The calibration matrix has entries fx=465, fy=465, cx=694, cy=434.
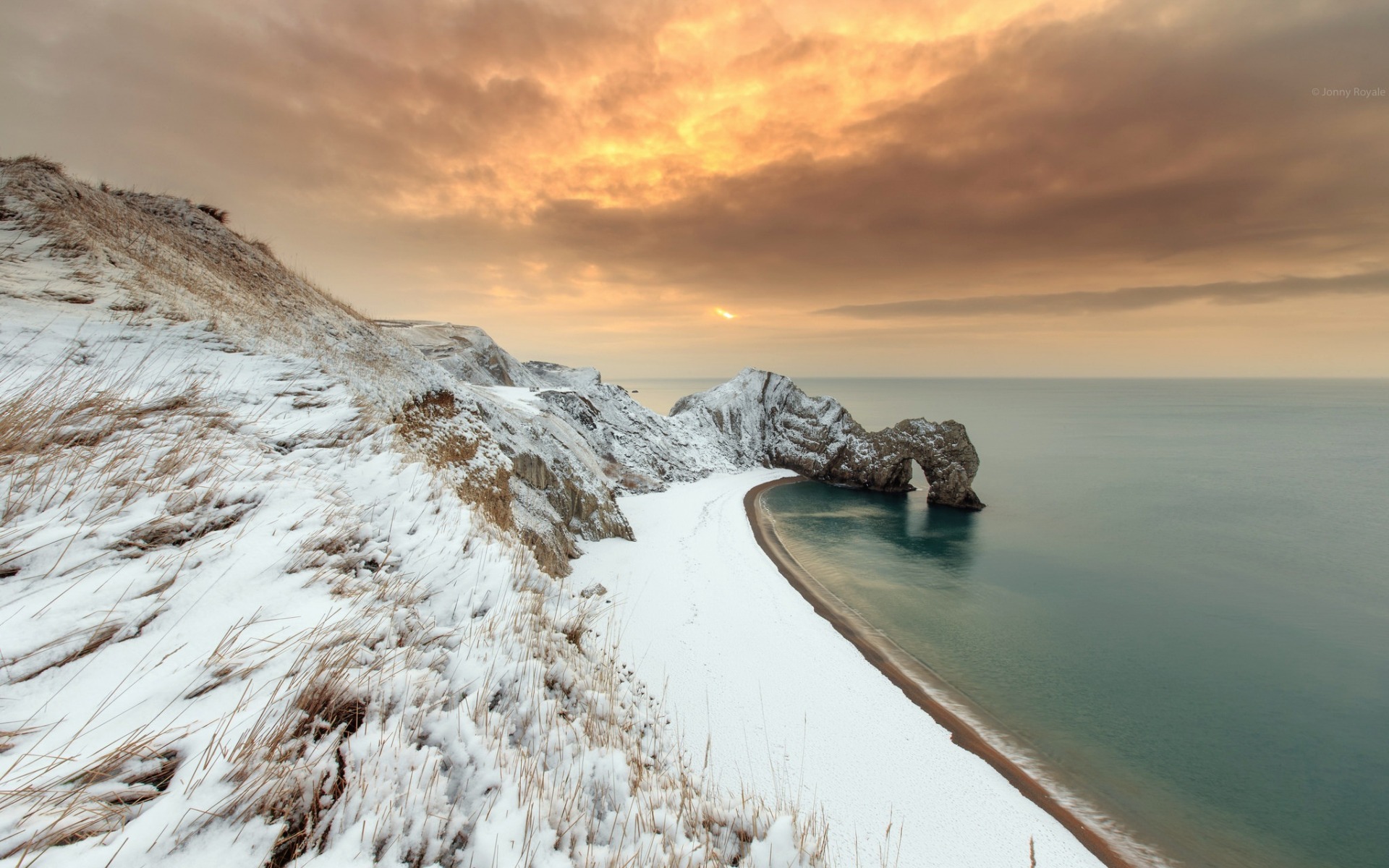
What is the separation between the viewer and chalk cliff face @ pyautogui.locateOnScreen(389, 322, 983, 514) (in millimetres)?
32906

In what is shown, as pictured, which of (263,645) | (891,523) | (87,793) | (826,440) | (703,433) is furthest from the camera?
(826,440)

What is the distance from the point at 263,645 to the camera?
3.37 meters

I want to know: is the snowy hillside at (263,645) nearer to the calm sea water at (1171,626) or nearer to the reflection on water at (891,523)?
the calm sea water at (1171,626)

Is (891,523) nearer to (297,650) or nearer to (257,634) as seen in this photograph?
(297,650)

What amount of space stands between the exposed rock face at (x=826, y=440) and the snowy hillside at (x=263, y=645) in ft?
139

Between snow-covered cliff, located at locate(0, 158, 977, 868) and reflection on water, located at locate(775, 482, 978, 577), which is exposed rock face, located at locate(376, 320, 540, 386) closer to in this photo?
snow-covered cliff, located at locate(0, 158, 977, 868)

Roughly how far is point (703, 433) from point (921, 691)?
38112 mm

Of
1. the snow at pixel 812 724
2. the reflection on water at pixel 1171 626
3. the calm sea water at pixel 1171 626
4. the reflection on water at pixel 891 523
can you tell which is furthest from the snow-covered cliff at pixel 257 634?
the reflection on water at pixel 891 523

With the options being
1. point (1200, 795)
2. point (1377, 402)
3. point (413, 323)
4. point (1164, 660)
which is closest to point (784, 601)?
point (1200, 795)

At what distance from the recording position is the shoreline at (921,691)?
10719 mm

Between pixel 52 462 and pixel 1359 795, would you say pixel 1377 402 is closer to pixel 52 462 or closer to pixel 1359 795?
pixel 1359 795

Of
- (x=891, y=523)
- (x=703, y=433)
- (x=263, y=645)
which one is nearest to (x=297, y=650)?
(x=263, y=645)

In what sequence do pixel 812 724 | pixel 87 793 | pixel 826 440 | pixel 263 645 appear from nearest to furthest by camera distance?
pixel 87 793
pixel 263 645
pixel 812 724
pixel 826 440

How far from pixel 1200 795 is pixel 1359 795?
470 cm
